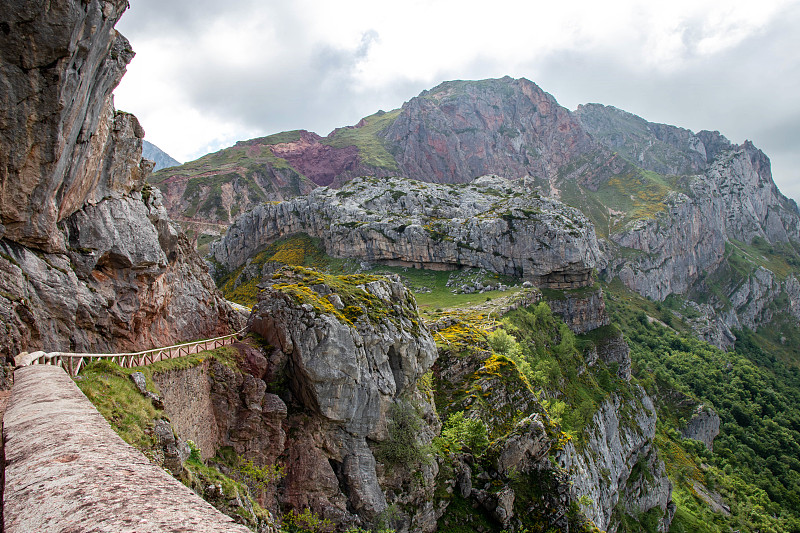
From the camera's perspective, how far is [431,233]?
94812 mm

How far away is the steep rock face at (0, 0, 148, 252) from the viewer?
41.0 feet

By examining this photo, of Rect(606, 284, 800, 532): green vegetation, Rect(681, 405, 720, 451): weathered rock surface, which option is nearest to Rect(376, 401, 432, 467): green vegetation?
Rect(606, 284, 800, 532): green vegetation

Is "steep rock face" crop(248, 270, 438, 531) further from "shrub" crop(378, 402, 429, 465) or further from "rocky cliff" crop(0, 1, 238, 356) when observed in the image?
"rocky cliff" crop(0, 1, 238, 356)

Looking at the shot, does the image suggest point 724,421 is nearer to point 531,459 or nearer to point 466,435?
point 531,459

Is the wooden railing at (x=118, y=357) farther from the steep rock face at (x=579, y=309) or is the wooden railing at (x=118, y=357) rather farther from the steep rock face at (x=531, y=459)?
the steep rock face at (x=579, y=309)

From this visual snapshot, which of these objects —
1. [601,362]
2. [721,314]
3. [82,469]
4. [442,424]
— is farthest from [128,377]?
[721,314]

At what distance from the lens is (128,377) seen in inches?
525

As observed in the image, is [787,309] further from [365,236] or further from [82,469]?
[82,469]

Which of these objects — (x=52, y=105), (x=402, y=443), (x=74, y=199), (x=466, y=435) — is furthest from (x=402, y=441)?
(x=52, y=105)

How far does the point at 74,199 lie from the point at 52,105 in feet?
15.2

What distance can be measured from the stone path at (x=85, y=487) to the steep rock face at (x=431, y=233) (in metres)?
87.9

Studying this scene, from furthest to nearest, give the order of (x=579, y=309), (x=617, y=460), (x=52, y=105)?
1. (x=579, y=309)
2. (x=617, y=460)
3. (x=52, y=105)

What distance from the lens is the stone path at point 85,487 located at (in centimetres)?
356

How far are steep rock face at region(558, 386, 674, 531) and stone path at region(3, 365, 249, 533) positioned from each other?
33687 mm
